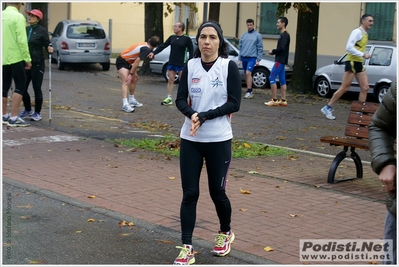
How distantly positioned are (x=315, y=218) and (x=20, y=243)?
2717 mm

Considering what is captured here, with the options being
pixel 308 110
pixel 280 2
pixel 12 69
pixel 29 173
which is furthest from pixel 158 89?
pixel 29 173

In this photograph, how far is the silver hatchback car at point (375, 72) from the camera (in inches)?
723

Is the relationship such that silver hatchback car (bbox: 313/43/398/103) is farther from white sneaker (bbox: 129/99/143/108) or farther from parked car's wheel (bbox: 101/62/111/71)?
parked car's wheel (bbox: 101/62/111/71)

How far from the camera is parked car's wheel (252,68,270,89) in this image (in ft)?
70.5

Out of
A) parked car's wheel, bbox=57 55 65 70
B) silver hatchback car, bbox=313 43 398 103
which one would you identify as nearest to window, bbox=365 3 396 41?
silver hatchback car, bbox=313 43 398 103

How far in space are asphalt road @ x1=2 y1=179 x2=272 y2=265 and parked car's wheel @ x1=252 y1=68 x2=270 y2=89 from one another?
14.4 meters

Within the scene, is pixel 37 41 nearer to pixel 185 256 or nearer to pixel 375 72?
pixel 185 256

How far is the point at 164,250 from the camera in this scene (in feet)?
19.6

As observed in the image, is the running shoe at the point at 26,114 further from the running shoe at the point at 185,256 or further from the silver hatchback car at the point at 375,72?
the running shoe at the point at 185,256

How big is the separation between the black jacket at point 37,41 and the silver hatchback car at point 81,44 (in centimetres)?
1461

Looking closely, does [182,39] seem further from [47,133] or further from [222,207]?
[222,207]

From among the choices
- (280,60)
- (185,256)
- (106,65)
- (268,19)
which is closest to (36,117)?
(280,60)

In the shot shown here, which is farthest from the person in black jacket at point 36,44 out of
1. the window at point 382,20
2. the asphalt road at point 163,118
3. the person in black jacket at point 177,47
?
the window at point 382,20

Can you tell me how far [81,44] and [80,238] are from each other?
22.1 meters
